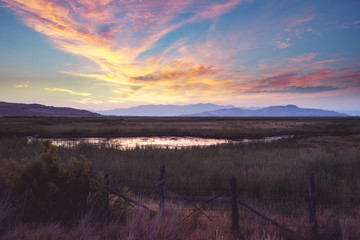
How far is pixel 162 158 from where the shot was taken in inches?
554

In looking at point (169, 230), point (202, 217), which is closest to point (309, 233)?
point (202, 217)

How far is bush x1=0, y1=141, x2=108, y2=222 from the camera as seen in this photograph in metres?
4.47

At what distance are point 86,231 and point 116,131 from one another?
111 ft

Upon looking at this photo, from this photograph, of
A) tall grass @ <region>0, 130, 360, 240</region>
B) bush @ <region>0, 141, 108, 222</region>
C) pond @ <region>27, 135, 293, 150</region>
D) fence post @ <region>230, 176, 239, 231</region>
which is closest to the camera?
tall grass @ <region>0, 130, 360, 240</region>

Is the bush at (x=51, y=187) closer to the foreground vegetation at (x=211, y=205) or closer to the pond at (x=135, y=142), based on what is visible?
the foreground vegetation at (x=211, y=205)

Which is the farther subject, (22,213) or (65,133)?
(65,133)

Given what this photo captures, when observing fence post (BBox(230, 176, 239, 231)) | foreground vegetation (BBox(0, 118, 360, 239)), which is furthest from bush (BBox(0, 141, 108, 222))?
fence post (BBox(230, 176, 239, 231))

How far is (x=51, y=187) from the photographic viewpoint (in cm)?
439

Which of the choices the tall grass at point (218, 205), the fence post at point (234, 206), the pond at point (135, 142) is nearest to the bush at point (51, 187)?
the tall grass at point (218, 205)

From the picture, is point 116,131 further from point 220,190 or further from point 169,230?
point 169,230

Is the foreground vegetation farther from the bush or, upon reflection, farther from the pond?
the pond

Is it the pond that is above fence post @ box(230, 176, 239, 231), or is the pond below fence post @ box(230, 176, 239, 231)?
below

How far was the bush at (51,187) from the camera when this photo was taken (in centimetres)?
447

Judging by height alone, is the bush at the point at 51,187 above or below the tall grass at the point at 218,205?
above
